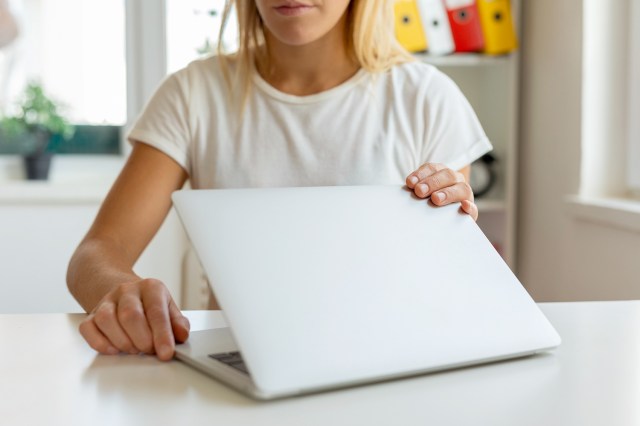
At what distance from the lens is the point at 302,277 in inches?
27.3

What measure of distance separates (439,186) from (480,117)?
7.86ft

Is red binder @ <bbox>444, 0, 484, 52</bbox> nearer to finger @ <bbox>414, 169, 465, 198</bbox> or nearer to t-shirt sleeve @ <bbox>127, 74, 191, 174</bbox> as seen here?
t-shirt sleeve @ <bbox>127, 74, 191, 174</bbox>

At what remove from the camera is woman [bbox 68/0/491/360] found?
144 cm

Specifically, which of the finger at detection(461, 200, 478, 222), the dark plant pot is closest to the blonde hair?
the finger at detection(461, 200, 478, 222)

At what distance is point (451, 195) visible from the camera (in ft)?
2.76

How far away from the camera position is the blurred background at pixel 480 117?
8.08 ft

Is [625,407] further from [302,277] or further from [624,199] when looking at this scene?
[624,199]

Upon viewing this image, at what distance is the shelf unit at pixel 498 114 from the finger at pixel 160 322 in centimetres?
214

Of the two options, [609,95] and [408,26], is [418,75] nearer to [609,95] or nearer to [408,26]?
[609,95]

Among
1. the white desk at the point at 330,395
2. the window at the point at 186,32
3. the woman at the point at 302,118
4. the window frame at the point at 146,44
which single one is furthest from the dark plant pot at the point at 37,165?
the white desk at the point at 330,395

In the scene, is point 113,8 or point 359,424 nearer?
point 359,424

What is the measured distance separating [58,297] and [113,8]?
110 cm

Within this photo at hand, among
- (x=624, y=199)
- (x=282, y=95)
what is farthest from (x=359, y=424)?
(x=624, y=199)

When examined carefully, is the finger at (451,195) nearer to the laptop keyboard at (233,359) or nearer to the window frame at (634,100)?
the laptop keyboard at (233,359)
